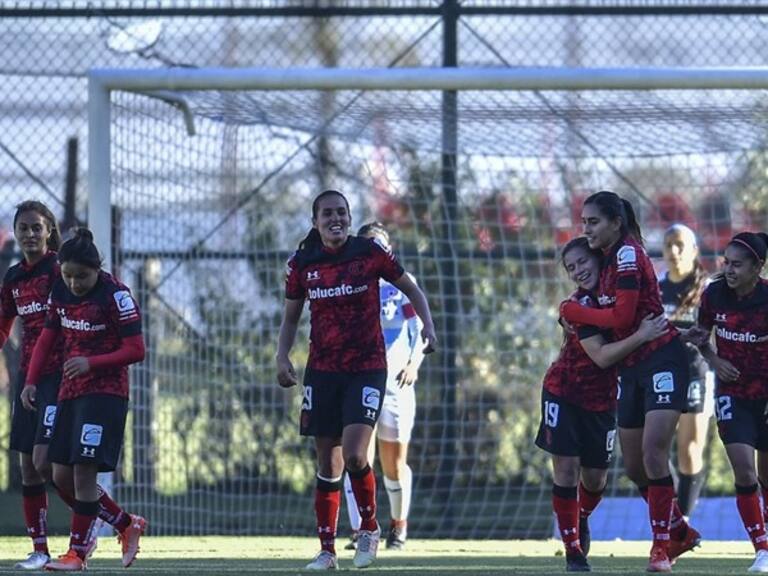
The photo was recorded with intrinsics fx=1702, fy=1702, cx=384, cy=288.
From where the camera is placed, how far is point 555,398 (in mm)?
7934

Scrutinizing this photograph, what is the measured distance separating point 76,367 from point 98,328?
0.26m

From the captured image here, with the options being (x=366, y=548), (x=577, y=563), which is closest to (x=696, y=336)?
(x=577, y=563)

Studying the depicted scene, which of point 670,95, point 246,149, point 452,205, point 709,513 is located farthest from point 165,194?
point 709,513

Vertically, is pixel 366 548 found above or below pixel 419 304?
below

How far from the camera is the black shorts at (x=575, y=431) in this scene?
788 cm

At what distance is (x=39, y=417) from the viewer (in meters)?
8.37

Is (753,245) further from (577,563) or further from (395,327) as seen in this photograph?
(395,327)

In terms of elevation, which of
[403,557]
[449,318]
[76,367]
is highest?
[449,318]

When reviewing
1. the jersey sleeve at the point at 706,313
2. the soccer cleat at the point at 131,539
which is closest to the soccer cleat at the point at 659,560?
the jersey sleeve at the point at 706,313

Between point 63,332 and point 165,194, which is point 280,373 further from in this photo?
point 165,194

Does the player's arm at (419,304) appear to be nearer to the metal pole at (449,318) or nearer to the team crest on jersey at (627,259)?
the team crest on jersey at (627,259)

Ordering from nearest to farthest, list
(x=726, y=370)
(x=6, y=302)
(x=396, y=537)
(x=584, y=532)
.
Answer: (x=726, y=370), (x=584, y=532), (x=6, y=302), (x=396, y=537)

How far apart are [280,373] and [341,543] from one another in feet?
10.8

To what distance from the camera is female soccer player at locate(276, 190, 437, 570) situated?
8.16 m
